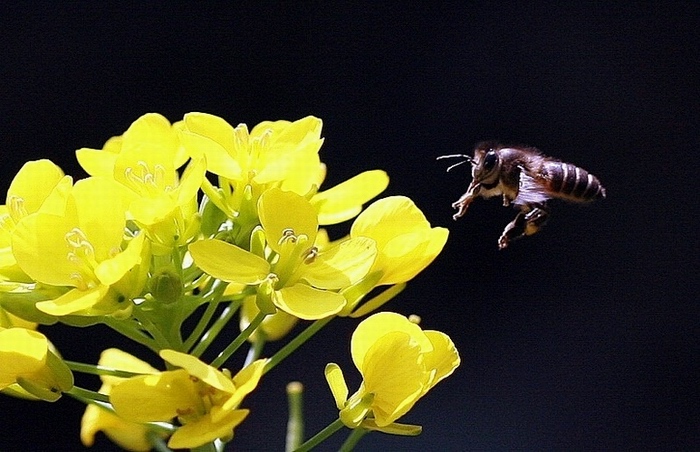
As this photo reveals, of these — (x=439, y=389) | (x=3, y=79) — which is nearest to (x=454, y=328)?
(x=439, y=389)

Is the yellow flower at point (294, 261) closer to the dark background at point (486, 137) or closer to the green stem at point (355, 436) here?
the green stem at point (355, 436)

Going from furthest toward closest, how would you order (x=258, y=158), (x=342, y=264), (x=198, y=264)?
(x=258, y=158) → (x=342, y=264) → (x=198, y=264)

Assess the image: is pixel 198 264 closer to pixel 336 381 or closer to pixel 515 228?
pixel 336 381

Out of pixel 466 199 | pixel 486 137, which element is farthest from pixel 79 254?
pixel 486 137

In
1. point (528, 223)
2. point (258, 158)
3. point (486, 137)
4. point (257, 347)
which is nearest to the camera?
point (258, 158)

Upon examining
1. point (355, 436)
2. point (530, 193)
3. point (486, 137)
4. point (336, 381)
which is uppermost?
point (530, 193)

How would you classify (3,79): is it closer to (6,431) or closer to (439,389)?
(6,431)

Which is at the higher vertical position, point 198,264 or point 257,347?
point 198,264

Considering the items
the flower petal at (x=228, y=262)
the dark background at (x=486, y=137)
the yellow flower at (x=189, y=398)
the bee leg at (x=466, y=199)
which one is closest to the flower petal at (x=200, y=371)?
the yellow flower at (x=189, y=398)
